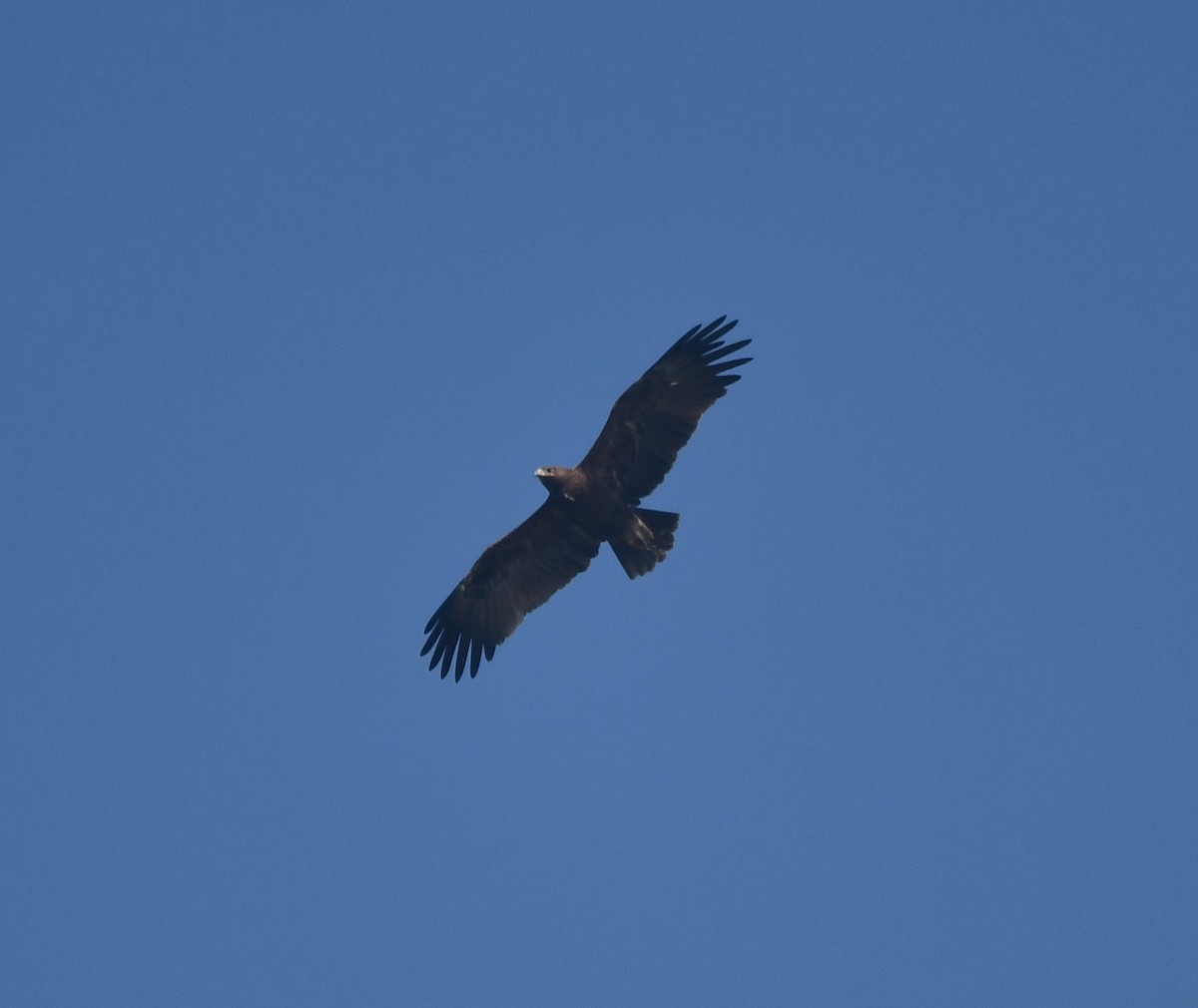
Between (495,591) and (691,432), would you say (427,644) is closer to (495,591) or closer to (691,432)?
(495,591)

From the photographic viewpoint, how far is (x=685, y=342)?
19.8 metres

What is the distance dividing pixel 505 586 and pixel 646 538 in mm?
2241

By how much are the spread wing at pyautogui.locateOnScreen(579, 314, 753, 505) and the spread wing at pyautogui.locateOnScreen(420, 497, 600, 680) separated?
1.33 m

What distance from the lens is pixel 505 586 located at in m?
21.3

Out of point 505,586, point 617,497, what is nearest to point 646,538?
point 617,497

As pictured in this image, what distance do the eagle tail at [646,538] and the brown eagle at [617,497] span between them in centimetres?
1

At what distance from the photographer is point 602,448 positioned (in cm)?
1984

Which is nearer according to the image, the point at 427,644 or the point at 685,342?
the point at 685,342

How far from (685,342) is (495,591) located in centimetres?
426

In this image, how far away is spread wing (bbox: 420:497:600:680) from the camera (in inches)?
821

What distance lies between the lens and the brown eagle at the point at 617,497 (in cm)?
1970

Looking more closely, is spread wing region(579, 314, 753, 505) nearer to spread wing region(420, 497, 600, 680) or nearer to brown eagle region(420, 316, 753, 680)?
brown eagle region(420, 316, 753, 680)

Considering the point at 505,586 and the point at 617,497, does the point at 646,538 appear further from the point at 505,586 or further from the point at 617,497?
the point at 505,586

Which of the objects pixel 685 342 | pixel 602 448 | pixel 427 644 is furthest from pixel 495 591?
pixel 685 342
